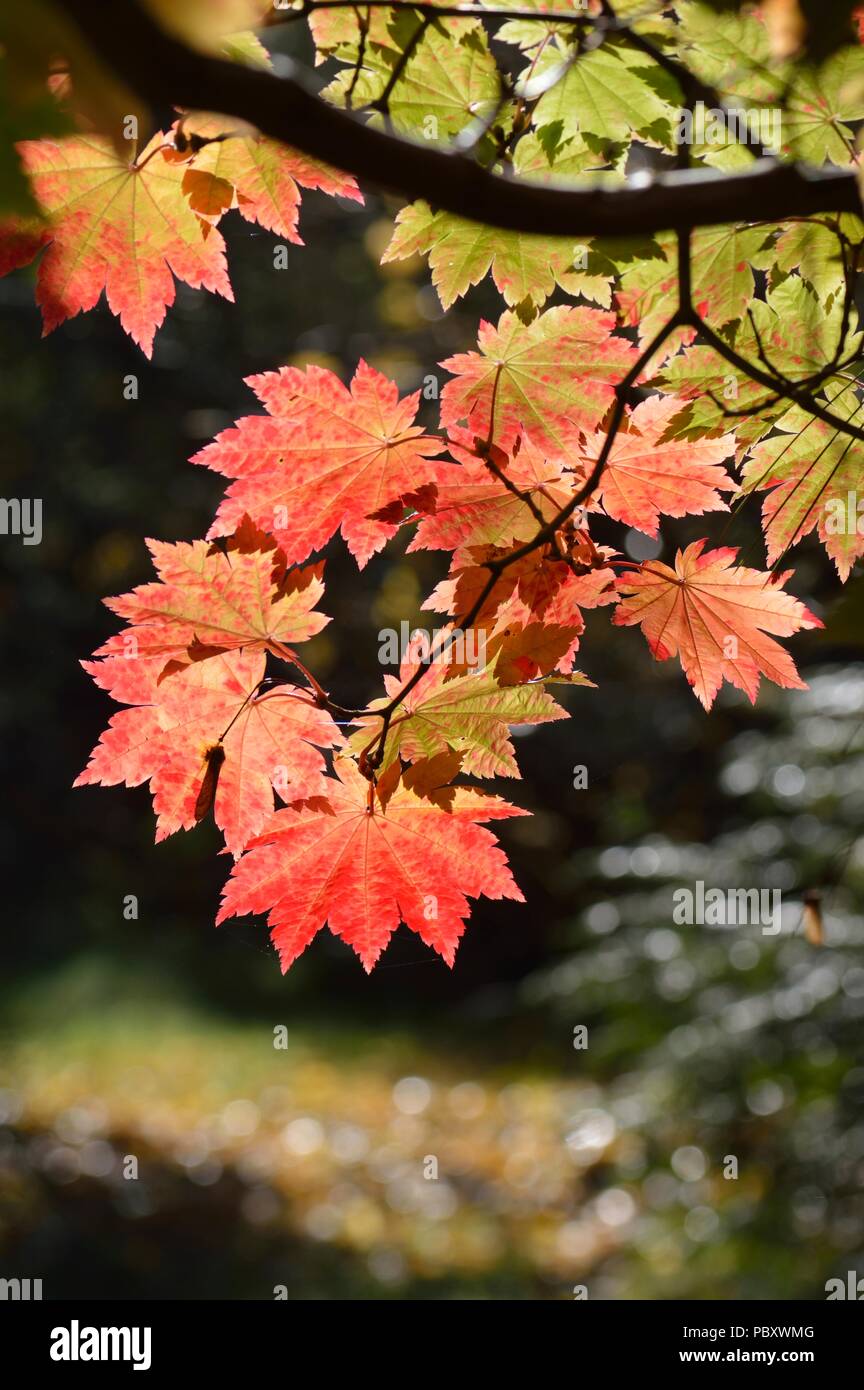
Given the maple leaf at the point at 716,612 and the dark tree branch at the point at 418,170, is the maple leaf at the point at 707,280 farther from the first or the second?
the dark tree branch at the point at 418,170

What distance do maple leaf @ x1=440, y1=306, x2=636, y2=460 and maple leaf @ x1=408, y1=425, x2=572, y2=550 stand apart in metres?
0.02

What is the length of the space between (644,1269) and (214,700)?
11.2 ft

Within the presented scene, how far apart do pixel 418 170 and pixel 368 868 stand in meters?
0.63

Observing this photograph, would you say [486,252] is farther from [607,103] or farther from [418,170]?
[418,170]

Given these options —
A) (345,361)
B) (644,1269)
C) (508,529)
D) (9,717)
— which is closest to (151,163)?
(508,529)

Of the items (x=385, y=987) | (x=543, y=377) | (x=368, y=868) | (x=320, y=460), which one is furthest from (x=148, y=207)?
(x=385, y=987)

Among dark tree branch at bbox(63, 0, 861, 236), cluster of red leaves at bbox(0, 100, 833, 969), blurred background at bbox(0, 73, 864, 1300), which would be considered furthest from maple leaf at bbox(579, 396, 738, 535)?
blurred background at bbox(0, 73, 864, 1300)

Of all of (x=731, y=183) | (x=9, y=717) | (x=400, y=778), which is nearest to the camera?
(x=731, y=183)

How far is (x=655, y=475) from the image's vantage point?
39.8 inches

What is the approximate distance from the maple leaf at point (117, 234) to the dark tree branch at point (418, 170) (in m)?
0.51

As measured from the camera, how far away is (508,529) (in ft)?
3.05

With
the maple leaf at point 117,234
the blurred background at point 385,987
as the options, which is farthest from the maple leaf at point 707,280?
the blurred background at point 385,987
